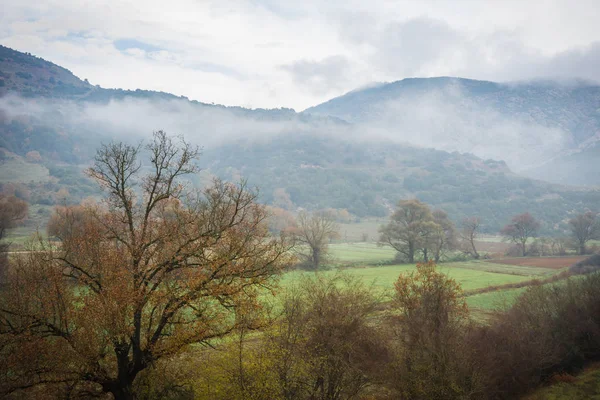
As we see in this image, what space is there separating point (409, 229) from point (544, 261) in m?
29.4

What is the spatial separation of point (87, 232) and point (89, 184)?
192 metres

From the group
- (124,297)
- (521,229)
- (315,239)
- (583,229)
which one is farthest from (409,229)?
(124,297)

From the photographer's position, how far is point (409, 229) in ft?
262

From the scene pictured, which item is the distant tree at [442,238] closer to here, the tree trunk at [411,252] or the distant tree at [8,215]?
the tree trunk at [411,252]

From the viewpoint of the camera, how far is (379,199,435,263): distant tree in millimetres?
79125

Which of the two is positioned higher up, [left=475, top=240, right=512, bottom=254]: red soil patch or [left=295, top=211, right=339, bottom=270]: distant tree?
[left=295, top=211, right=339, bottom=270]: distant tree

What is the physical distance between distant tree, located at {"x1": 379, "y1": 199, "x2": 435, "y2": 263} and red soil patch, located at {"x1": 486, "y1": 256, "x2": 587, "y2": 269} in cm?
1780

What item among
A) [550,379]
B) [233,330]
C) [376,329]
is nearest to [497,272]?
[550,379]

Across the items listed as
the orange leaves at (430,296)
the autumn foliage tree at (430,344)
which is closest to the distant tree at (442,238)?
the autumn foliage tree at (430,344)

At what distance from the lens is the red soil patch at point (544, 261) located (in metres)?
73.0

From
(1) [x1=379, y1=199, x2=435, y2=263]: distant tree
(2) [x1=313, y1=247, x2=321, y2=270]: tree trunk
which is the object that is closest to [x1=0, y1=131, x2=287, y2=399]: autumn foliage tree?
(2) [x1=313, y1=247, x2=321, y2=270]: tree trunk

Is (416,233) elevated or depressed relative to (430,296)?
depressed

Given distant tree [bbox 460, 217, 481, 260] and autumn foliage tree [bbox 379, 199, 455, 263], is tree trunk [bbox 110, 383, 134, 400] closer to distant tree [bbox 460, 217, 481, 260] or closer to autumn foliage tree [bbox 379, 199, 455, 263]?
autumn foliage tree [bbox 379, 199, 455, 263]

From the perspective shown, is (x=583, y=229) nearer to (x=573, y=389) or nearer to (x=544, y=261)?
(x=544, y=261)
